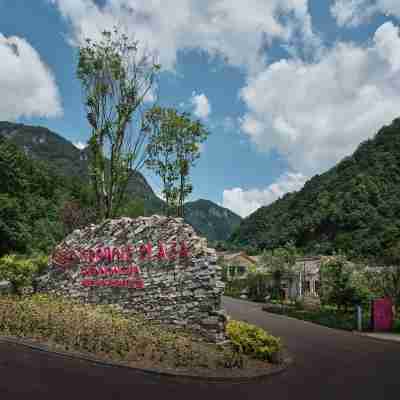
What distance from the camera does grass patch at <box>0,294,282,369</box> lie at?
330 inches

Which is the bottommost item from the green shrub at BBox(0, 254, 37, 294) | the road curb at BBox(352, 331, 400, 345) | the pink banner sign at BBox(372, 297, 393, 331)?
the road curb at BBox(352, 331, 400, 345)

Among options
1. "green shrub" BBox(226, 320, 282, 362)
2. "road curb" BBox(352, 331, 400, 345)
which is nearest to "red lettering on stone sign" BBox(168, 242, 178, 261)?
"green shrub" BBox(226, 320, 282, 362)

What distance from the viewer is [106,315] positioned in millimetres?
11711

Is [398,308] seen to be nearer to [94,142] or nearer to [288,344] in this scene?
[288,344]

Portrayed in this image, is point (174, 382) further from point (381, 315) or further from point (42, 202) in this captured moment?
point (42, 202)

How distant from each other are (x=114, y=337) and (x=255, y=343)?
3.07m

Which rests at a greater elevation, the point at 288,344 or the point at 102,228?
the point at 102,228

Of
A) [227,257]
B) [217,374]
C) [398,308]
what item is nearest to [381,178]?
[227,257]

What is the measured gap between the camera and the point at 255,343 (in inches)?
372

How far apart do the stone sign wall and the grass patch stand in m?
0.43

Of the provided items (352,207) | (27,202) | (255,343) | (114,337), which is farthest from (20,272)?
(352,207)

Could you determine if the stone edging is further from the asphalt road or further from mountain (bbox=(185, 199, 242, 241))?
mountain (bbox=(185, 199, 242, 241))

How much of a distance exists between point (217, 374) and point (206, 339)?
262 cm

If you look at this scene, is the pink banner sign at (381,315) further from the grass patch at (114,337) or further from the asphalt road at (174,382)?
the grass patch at (114,337)
